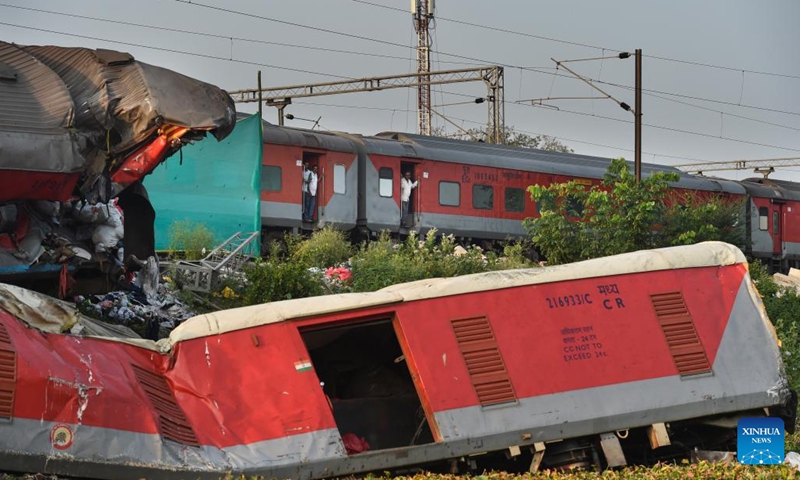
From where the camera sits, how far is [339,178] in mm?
25438

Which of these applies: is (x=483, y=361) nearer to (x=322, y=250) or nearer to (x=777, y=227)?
(x=322, y=250)

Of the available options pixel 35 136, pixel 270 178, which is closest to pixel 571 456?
pixel 35 136

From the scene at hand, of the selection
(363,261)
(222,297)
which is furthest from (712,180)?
(222,297)

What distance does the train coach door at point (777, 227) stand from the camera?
36.1 metres

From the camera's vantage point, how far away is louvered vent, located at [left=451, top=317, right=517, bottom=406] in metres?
9.59

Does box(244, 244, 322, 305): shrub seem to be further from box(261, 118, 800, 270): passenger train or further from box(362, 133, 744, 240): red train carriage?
box(362, 133, 744, 240): red train carriage

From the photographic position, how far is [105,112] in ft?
39.4

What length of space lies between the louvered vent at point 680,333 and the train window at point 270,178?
47.4ft

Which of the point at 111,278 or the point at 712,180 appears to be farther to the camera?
the point at 712,180

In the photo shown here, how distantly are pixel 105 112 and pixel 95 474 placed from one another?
545 cm

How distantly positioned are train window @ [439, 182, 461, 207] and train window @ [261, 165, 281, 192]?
5.06 metres

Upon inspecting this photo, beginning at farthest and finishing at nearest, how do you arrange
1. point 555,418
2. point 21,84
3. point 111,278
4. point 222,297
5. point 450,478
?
point 222,297 < point 111,278 < point 21,84 < point 555,418 < point 450,478

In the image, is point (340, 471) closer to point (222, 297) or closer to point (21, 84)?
point (21, 84)

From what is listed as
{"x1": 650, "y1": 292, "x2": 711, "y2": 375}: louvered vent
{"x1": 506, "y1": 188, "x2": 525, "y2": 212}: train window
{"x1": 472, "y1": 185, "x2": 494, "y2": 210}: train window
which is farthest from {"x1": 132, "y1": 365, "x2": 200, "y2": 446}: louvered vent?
{"x1": 506, "y1": 188, "x2": 525, "y2": 212}: train window
